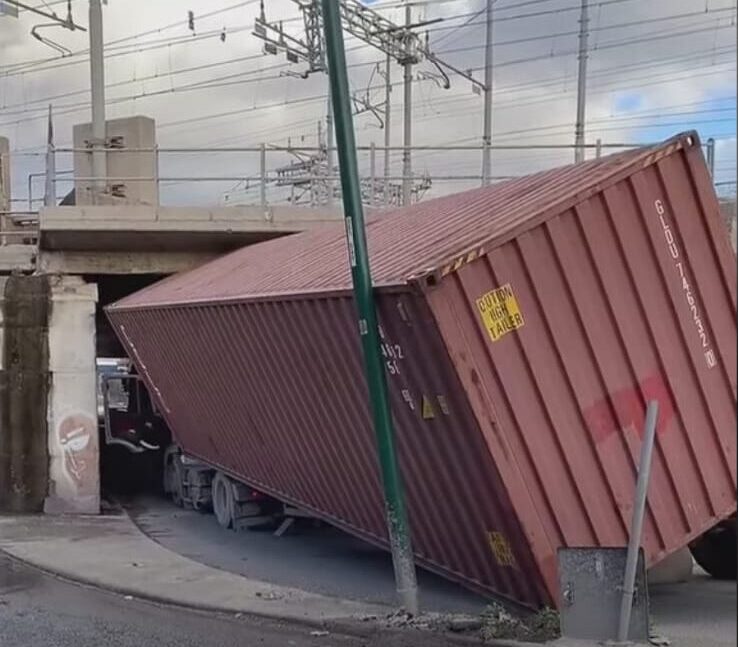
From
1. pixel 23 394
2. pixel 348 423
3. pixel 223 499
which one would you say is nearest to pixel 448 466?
pixel 348 423

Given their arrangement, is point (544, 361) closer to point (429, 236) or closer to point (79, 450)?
point (429, 236)

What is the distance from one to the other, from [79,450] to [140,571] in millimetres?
5202

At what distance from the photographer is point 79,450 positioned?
15961 mm

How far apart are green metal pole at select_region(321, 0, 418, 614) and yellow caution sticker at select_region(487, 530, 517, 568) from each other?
2.52 feet

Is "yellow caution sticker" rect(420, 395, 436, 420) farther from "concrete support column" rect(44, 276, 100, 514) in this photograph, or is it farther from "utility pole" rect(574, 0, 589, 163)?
"utility pole" rect(574, 0, 589, 163)

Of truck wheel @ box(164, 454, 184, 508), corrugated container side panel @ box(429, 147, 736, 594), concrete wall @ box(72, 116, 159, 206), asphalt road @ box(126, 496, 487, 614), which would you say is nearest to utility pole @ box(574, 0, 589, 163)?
concrete wall @ box(72, 116, 159, 206)

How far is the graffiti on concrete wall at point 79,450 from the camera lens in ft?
52.2

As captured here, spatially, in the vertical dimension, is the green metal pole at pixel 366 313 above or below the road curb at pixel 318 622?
above

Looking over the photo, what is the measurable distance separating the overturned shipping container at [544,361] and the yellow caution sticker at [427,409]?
0.04ft

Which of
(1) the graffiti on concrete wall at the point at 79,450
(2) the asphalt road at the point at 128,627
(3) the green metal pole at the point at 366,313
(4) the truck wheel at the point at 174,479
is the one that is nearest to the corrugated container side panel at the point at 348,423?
(3) the green metal pole at the point at 366,313

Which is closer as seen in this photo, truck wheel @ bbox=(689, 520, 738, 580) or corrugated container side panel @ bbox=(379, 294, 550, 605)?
corrugated container side panel @ bbox=(379, 294, 550, 605)

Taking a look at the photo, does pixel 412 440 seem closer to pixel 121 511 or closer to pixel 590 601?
pixel 590 601

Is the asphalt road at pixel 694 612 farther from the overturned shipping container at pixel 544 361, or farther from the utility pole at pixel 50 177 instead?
the utility pole at pixel 50 177

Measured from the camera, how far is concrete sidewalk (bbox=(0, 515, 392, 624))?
911cm
